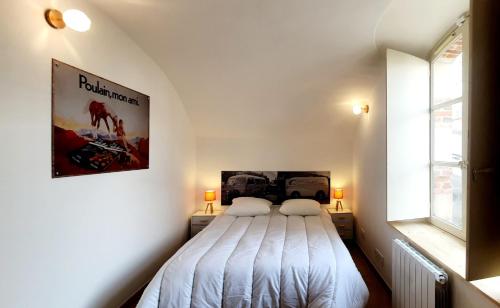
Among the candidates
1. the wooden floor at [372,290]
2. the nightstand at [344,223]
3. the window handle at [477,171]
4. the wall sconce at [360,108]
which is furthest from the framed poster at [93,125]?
the nightstand at [344,223]

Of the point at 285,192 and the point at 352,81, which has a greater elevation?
the point at 352,81

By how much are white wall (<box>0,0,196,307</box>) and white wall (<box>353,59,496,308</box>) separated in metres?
2.38

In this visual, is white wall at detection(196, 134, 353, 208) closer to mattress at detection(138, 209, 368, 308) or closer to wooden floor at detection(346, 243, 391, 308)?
wooden floor at detection(346, 243, 391, 308)

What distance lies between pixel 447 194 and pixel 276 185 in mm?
2102

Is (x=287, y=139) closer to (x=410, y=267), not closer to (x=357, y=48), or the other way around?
(x=357, y=48)

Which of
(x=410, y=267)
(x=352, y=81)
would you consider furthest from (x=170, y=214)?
(x=352, y=81)

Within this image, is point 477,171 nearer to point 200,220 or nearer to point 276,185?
point 276,185

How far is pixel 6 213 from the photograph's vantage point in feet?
3.67

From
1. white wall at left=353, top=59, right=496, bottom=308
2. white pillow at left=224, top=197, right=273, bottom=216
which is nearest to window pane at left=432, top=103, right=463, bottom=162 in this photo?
white wall at left=353, top=59, right=496, bottom=308

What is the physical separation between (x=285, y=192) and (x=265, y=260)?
6.13 feet

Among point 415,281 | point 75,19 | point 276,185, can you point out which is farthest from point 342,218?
point 75,19

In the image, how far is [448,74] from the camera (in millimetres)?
1861

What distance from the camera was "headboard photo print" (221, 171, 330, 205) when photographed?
3512 millimetres

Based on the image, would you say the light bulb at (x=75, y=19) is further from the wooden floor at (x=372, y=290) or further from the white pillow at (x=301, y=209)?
the white pillow at (x=301, y=209)
